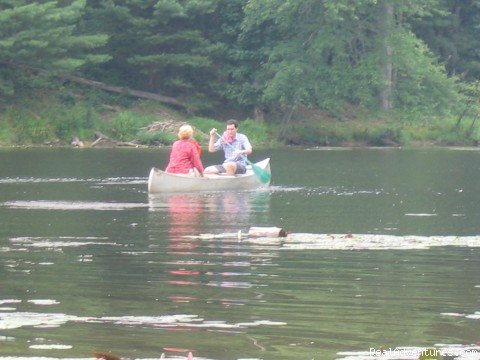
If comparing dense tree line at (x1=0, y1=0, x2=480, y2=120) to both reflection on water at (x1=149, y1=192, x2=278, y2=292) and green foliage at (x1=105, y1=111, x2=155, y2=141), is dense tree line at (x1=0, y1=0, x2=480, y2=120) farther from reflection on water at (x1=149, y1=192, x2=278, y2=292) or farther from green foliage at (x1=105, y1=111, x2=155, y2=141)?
reflection on water at (x1=149, y1=192, x2=278, y2=292)

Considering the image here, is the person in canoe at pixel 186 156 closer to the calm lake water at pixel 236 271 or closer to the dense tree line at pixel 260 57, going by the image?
the calm lake water at pixel 236 271

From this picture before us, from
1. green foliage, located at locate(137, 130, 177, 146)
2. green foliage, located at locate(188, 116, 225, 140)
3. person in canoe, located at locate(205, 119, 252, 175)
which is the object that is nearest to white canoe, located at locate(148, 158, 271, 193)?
person in canoe, located at locate(205, 119, 252, 175)

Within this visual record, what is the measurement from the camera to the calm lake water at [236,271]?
341 inches

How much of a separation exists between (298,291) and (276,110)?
1548 inches

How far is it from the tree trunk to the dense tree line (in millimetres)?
36

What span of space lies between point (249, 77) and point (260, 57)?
85cm

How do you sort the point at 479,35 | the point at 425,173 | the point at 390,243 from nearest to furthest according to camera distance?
the point at 390,243
the point at 425,173
the point at 479,35

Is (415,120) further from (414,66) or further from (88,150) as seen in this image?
(88,150)

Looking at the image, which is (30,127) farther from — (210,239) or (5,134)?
(210,239)

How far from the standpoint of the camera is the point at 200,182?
23.8 m

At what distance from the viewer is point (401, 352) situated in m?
8.10

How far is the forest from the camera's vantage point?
44844 millimetres

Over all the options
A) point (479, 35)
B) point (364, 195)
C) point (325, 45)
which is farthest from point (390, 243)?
point (479, 35)

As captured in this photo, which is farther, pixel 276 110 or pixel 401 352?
pixel 276 110
